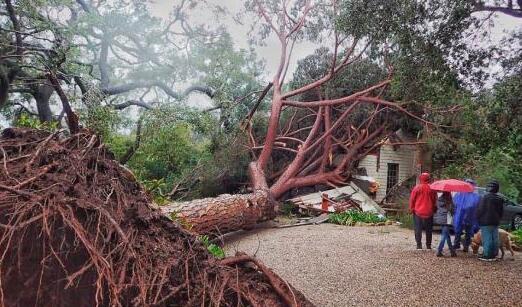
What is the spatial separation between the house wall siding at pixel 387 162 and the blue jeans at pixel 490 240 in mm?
12660

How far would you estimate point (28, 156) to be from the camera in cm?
187

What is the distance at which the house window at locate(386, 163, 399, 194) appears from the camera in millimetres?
21188

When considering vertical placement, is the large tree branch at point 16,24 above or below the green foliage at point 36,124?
above

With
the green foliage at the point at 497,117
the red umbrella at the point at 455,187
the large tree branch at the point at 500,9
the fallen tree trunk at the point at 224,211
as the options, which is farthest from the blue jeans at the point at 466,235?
the fallen tree trunk at the point at 224,211

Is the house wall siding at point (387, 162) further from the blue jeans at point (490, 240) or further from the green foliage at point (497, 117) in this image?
the blue jeans at point (490, 240)

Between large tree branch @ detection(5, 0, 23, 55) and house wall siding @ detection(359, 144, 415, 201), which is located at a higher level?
large tree branch @ detection(5, 0, 23, 55)

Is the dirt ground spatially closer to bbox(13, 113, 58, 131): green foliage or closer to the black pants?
the black pants

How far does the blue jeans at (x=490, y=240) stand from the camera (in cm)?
713

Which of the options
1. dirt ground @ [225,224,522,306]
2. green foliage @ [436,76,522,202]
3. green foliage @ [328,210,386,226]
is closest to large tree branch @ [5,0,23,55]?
dirt ground @ [225,224,522,306]

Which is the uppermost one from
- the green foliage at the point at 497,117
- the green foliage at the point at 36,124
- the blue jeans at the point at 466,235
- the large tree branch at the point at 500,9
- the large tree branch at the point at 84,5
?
the large tree branch at the point at 84,5

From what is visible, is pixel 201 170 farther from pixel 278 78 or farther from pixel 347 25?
pixel 347 25

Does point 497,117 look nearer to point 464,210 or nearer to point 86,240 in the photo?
point 464,210

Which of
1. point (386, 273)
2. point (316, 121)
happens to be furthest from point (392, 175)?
point (386, 273)

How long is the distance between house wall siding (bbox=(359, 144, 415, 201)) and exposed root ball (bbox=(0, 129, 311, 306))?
61.6ft
